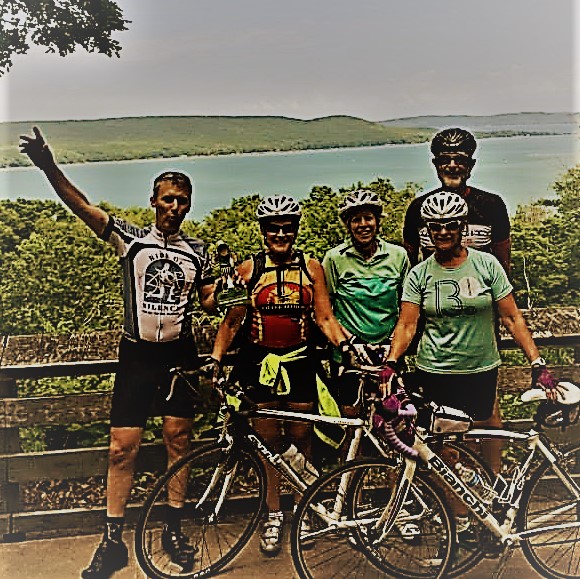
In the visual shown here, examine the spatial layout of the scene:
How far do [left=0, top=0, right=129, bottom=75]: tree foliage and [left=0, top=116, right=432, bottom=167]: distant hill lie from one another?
35 centimetres

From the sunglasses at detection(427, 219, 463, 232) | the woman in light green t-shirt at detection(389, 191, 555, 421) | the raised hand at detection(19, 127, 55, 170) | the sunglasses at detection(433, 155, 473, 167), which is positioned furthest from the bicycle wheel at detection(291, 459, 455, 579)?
the raised hand at detection(19, 127, 55, 170)

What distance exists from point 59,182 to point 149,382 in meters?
1.04

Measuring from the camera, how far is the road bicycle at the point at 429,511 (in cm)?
441

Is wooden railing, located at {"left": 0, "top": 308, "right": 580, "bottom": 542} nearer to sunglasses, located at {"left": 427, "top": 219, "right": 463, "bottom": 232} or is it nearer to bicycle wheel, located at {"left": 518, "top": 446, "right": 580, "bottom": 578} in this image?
bicycle wheel, located at {"left": 518, "top": 446, "right": 580, "bottom": 578}

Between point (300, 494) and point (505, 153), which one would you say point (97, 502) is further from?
point (505, 153)

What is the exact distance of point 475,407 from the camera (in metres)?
4.58

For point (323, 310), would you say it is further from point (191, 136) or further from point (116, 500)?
point (116, 500)

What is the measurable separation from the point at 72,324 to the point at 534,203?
2380 mm

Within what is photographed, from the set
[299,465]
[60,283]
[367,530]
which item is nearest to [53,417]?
[60,283]

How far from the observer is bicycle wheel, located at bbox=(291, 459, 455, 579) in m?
4.42

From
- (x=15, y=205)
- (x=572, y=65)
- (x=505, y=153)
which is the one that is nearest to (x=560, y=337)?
(x=505, y=153)

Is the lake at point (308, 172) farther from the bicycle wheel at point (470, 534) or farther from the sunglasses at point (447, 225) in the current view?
the bicycle wheel at point (470, 534)

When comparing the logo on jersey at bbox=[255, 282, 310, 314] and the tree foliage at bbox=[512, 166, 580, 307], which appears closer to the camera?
the logo on jersey at bbox=[255, 282, 310, 314]

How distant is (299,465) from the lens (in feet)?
14.7
